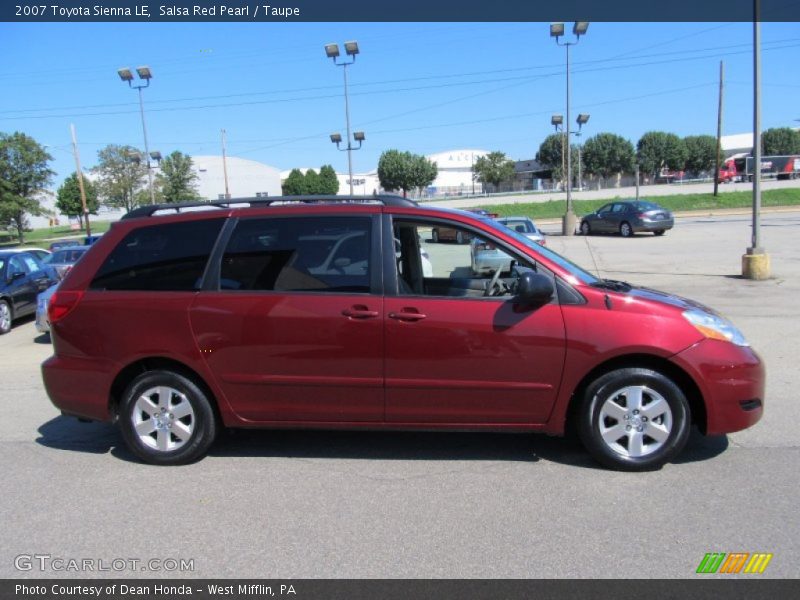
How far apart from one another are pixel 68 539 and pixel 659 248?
2076 cm

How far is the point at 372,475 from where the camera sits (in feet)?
13.7

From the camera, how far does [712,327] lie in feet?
13.4

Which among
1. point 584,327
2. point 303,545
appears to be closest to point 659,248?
point 584,327

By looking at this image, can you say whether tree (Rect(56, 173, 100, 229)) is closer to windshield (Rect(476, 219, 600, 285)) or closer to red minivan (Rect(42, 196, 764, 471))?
red minivan (Rect(42, 196, 764, 471))

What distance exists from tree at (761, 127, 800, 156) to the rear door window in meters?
126

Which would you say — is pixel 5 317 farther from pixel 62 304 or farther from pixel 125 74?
pixel 125 74

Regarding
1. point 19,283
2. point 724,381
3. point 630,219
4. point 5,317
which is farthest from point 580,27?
point 724,381

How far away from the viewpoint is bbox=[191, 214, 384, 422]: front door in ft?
13.6

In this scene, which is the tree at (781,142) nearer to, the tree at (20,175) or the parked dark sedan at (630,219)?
the parked dark sedan at (630,219)

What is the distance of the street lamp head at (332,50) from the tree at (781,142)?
108m

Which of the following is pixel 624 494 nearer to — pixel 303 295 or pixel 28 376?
pixel 303 295

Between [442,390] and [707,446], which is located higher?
[442,390]

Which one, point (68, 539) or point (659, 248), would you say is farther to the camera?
point (659, 248)
